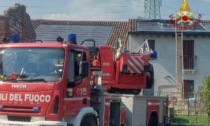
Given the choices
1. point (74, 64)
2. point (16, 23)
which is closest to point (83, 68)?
point (74, 64)

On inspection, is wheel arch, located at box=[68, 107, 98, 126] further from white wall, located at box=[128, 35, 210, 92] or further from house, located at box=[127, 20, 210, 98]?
white wall, located at box=[128, 35, 210, 92]

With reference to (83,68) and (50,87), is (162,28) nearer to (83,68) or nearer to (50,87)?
(83,68)

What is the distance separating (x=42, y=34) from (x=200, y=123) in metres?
24.6

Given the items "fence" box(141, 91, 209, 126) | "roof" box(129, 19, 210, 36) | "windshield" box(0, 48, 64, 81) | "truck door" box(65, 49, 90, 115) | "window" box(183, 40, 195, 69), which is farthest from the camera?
"window" box(183, 40, 195, 69)

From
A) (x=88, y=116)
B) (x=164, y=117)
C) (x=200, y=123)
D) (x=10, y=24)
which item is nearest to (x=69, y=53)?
(x=88, y=116)

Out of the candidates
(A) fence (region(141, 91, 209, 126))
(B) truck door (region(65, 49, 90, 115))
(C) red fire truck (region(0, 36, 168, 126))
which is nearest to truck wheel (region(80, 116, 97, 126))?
(C) red fire truck (region(0, 36, 168, 126))

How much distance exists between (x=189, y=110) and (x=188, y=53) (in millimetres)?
12520

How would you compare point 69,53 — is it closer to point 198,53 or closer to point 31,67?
point 31,67

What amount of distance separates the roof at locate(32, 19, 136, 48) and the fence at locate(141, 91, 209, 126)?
33.1 ft

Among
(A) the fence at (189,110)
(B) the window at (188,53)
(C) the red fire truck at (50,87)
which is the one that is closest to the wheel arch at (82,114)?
(C) the red fire truck at (50,87)

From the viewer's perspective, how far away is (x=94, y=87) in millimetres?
12109

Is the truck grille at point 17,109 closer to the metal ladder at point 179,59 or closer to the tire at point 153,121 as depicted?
the tire at point 153,121

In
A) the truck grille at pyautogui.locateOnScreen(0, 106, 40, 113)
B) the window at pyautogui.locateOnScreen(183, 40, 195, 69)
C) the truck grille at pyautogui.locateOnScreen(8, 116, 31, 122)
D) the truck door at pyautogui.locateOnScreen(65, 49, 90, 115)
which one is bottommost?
the truck grille at pyautogui.locateOnScreen(8, 116, 31, 122)

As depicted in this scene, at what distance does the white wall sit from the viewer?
130 feet
